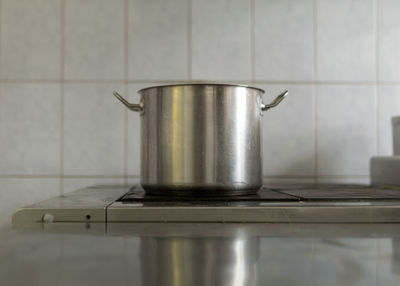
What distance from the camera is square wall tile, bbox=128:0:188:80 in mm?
1168

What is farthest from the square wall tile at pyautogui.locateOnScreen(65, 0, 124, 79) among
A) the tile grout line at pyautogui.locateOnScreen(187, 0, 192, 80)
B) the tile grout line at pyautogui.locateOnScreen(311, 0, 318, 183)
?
the tile grout line at pyautogui.locateOnScreen(311, 0, 318, 183)

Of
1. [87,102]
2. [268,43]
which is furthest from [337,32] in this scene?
[87,102]

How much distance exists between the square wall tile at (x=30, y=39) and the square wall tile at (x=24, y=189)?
0.30m

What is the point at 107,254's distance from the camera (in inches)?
11.9

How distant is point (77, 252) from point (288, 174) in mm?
935

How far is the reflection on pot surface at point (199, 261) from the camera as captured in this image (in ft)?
0.76

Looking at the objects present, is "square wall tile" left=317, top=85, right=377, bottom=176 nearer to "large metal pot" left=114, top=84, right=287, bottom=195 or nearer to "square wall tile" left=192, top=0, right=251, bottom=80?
"square wall tile" left=192, top=0, right=251, bottom=80

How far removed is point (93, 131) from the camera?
1.16 m

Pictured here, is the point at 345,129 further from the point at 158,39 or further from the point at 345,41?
the point at 158,39

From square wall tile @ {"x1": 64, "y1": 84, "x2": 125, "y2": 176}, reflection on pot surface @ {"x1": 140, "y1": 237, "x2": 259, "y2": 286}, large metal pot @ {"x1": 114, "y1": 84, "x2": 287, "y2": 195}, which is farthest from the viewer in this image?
square wall tile @ {"x1": 64, "y1": 84, "x2": 125, "y2": 176}

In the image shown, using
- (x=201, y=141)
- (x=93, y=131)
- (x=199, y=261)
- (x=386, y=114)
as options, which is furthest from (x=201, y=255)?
(x=386, y=114)

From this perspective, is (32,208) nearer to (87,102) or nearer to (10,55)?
(87,102)

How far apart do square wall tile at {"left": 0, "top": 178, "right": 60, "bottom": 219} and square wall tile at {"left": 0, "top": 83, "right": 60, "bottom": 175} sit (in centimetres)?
3

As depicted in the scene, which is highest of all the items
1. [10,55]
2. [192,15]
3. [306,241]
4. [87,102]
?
[192,15]
